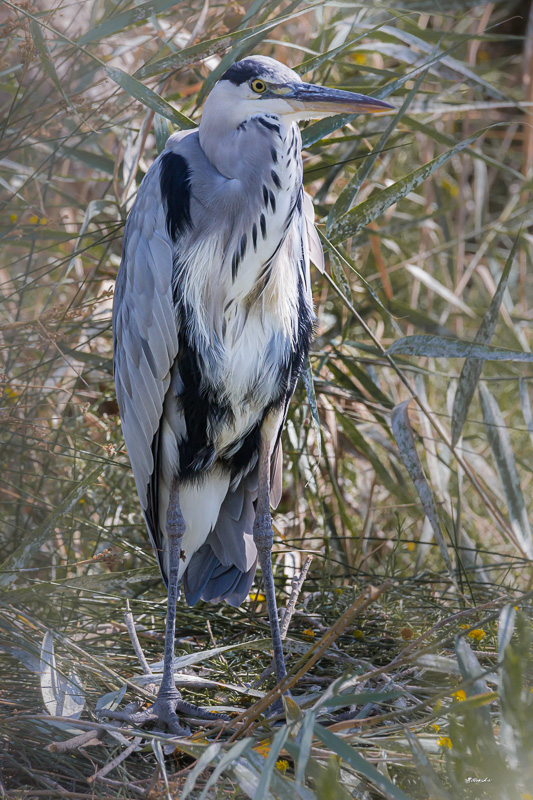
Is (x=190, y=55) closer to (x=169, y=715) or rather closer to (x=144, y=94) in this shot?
(x=144, y=94)

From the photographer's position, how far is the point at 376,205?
1.97 m

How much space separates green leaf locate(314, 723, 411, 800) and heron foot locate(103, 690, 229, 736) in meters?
0.53

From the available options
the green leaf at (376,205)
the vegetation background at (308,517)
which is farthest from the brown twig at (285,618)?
the green leaf at (376,205)

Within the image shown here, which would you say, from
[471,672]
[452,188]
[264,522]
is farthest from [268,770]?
[452,188]

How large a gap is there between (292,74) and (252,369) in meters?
0.61

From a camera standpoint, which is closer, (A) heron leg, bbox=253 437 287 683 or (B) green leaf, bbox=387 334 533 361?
(B) green leaf, bbox=387 334 533 361

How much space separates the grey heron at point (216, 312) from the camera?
168cm

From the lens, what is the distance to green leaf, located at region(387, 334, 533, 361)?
182cm

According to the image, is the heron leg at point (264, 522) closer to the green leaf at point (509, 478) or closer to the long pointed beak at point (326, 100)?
the green leaf at point (509, 478)

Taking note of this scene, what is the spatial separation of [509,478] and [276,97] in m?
1.11

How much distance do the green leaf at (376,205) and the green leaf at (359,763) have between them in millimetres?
1176

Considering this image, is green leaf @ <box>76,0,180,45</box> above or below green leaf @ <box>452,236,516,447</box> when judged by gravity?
above

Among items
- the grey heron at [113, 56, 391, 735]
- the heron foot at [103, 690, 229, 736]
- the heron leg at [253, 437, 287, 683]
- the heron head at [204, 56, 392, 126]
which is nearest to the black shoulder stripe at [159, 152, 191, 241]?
the grey heron at [113, 56, 391, 735]

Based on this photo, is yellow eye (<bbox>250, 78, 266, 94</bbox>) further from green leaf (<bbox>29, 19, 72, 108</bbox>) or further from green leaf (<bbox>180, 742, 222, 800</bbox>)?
green leaf (<bbox>180, 742, 222, 800</bbox>)
